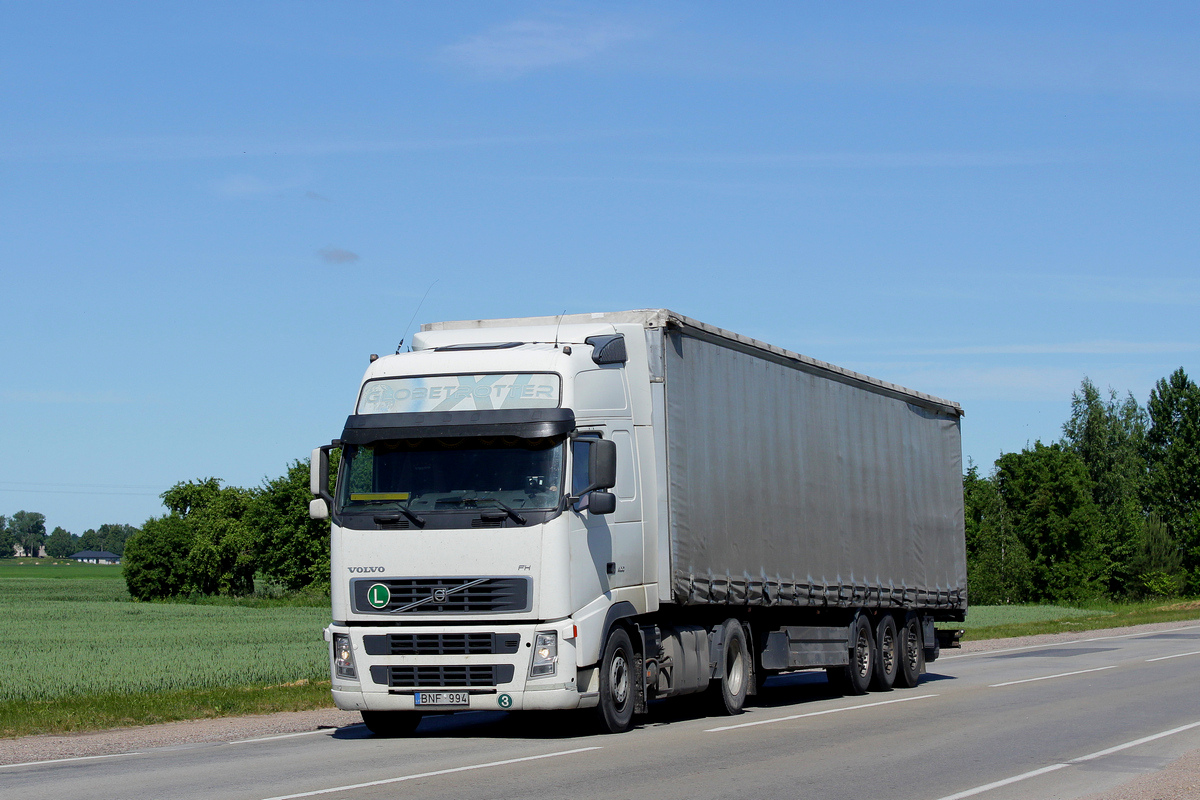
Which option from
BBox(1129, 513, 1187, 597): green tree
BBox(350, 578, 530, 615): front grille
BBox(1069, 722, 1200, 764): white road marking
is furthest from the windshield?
BBox(1129, 513, 1187, 597): green tree

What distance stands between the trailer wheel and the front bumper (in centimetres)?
737

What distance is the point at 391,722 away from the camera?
14.1 metres

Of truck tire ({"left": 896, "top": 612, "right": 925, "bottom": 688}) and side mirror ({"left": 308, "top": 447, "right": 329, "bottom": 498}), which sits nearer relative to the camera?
side mirror ({"left": 308, "top": 447, "right": 329, "bottom": 498})

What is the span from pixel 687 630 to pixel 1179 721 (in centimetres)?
580

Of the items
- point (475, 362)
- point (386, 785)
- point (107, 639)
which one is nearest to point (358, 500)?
point (475, 362)

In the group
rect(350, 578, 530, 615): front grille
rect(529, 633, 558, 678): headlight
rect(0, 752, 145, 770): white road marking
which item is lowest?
rect(0, 752, 145, 770): white road marking

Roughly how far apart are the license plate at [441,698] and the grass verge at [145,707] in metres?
4.83

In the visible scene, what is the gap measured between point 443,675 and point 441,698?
0.71ft

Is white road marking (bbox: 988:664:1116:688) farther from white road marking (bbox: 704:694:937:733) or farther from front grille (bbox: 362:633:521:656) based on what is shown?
front grille (bbox: 362:633:521:656)

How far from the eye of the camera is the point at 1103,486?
105125mm

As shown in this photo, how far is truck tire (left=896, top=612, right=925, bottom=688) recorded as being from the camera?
2125 centimetres

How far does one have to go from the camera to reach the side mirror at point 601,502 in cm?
1286

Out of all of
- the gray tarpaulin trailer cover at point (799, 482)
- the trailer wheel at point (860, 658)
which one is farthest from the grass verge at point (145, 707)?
the trailer wheel at point (860, 658)

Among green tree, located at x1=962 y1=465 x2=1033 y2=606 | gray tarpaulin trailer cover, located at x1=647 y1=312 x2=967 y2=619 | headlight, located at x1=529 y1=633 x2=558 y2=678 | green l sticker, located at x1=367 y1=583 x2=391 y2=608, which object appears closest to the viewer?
headlight, located at x1=529 y1=633 x2=558 y2=678
